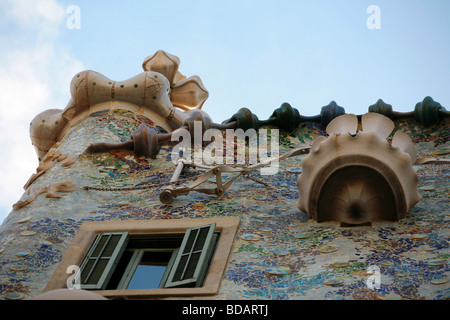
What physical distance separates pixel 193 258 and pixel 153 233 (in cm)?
66

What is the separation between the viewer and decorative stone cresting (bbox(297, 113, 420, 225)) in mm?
5619

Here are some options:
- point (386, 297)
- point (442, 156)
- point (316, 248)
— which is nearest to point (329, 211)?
point (316, 248)

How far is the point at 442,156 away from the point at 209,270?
2961 millimetres

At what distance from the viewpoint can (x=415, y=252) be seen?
16.7ft

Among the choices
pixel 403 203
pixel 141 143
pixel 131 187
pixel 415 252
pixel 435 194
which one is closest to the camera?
pixel 415 252

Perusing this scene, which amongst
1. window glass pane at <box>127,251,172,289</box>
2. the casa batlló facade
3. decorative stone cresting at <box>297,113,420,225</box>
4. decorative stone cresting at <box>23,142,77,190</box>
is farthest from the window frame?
decorative stone cresting at <box>23,142,77,190</box>

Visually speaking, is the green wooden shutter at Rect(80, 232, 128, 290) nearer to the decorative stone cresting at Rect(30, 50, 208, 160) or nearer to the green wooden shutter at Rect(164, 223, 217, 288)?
the green wooden shutter at Rect(164, 223, 217, 288)

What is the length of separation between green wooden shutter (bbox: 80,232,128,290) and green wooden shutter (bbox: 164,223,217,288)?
45 cm

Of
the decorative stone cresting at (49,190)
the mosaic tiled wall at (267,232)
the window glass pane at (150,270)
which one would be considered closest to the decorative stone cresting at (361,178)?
the mosaic tiled wall at (267,232)

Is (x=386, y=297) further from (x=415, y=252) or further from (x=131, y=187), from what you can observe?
(x=131, y=187)

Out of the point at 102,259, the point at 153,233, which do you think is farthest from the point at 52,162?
the point at 102,259

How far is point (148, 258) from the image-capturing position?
18.6ft

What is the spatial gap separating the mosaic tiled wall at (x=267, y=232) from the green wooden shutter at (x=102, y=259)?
0.78 ft

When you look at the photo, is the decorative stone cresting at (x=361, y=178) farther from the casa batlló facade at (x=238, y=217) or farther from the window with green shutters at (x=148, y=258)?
the window with green shutters at (x=148, y=258)
